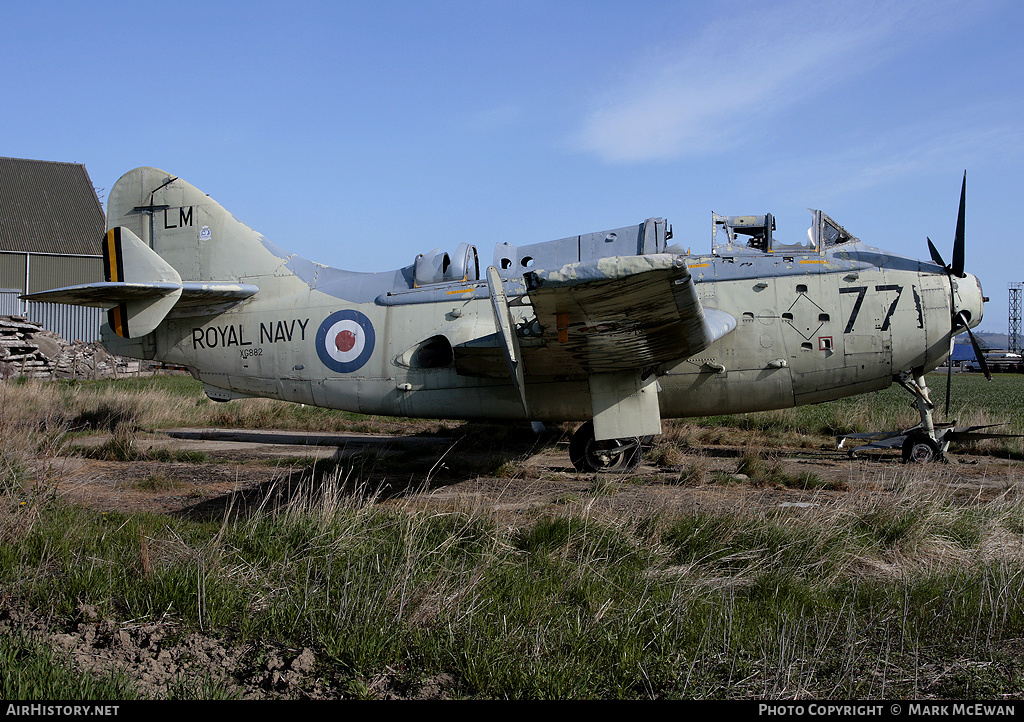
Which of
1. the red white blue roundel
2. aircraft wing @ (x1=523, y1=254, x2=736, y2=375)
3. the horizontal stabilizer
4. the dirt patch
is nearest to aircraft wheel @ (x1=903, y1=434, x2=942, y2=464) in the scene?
the dirt patch

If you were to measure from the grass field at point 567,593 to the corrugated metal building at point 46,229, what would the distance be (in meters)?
37.9

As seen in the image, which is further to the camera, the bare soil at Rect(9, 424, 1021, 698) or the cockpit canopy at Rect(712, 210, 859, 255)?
the cockpit canopy at Rect(712, 210, 859, 255)

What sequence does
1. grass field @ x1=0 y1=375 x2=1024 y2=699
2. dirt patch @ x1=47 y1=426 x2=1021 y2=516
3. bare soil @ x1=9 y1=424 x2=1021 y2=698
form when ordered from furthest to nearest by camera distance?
dirt patch @ x1=47 y1=426 x2=1021 y2=516
bare soil @ x1=9 y1=424 x2=1021 y2=698
grass field @ x1=0 y1=375 x2=1024 y2=699

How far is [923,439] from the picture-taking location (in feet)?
33.4

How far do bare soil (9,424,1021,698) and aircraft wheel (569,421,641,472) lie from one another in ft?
0.75

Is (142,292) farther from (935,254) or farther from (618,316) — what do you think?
(935,254)

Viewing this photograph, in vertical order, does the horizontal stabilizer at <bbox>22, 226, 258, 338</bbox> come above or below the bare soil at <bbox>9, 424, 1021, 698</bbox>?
above

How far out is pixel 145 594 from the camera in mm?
3988

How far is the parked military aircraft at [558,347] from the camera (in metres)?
9.34

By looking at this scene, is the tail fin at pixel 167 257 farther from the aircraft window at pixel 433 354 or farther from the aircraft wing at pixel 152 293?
the aircraft window at pixel 433 354

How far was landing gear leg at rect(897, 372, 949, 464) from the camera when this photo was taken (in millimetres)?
9938

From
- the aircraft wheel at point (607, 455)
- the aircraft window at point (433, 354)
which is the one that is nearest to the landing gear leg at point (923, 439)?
the aircraft wheel at point (607, 455)

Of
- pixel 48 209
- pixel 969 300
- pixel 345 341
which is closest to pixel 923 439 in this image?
pixel 969 300

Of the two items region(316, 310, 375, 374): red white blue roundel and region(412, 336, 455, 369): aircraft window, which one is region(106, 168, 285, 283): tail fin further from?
region(412, 336, 455, 369): aircraft window
